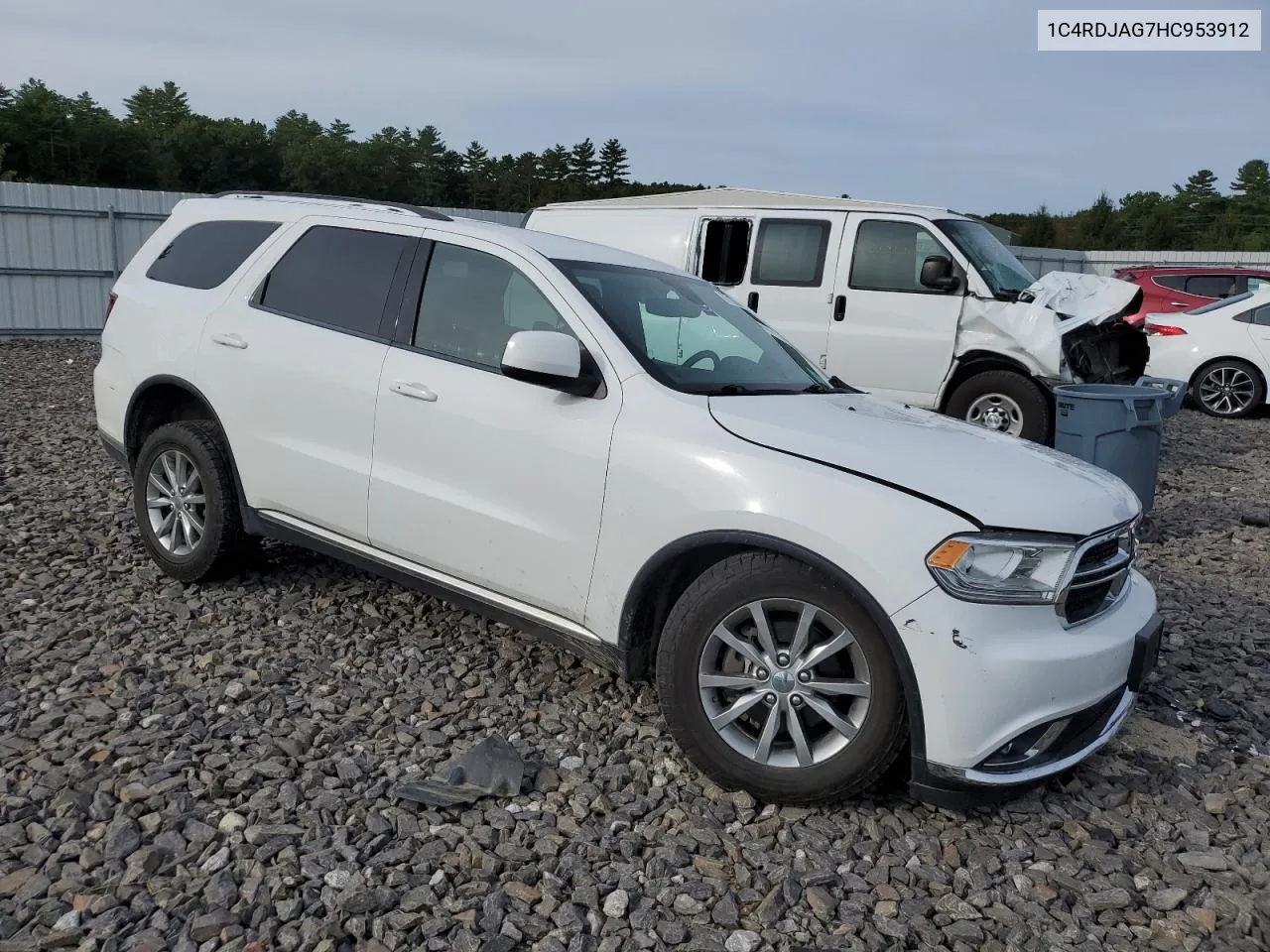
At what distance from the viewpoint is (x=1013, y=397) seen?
27.5 ft

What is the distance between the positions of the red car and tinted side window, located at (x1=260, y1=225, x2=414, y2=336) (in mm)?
14458

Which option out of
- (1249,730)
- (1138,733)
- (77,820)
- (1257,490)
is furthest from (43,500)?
(1257,490)

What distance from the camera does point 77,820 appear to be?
3059mm

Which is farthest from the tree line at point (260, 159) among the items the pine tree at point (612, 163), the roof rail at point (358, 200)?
the roof rail at point (358, 200)

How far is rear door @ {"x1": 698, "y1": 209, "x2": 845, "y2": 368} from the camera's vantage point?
893cm

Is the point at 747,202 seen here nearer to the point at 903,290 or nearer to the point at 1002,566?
the point at 903,290

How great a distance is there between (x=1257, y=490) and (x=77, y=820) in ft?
29.2

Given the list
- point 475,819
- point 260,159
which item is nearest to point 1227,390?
point 475,819

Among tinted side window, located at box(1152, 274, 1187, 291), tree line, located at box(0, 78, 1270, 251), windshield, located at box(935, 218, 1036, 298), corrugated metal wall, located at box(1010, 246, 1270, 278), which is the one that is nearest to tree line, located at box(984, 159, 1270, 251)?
tree line, located at box(0, 78, 1270, 251)

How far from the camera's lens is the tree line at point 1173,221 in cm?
5612

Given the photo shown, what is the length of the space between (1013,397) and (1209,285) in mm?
10030

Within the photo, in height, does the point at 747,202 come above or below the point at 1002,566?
above

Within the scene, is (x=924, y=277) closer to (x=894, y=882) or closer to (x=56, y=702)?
(x=894, y=882)

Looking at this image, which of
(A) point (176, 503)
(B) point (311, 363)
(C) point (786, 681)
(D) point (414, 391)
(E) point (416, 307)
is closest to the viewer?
(C) point (786, 681)
